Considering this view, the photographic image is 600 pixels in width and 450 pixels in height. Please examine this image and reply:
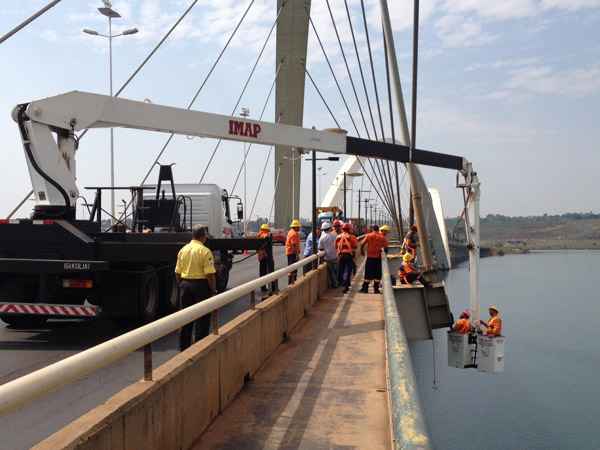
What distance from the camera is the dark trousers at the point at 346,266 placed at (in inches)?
578

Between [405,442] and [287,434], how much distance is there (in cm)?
235

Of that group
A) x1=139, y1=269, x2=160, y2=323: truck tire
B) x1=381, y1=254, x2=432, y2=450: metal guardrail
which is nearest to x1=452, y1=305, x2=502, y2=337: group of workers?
x1=139, y1=269, x2=160, y2=323: truck tire

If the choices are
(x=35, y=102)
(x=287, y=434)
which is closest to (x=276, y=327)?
(x=287, y=434)

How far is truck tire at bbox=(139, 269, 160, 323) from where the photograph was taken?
1010 centimetres

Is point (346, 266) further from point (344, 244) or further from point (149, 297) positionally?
point (149, 297)

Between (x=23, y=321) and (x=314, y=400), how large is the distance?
23.1ft

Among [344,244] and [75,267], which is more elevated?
[344,244]

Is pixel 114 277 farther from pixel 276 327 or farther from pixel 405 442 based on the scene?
pixel 405 442

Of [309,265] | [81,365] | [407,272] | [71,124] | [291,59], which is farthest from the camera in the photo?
[291,59]

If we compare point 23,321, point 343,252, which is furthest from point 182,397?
point 343,252

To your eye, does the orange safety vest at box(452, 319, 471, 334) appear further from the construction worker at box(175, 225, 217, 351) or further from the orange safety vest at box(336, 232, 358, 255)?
the construction worker at box(175, 225, 217, 351)

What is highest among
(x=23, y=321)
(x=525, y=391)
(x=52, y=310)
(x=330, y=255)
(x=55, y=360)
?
(x=330, y=255)

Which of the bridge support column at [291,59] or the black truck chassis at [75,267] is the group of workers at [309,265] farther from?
the bridge support column at [291,59]

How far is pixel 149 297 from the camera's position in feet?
35.0
